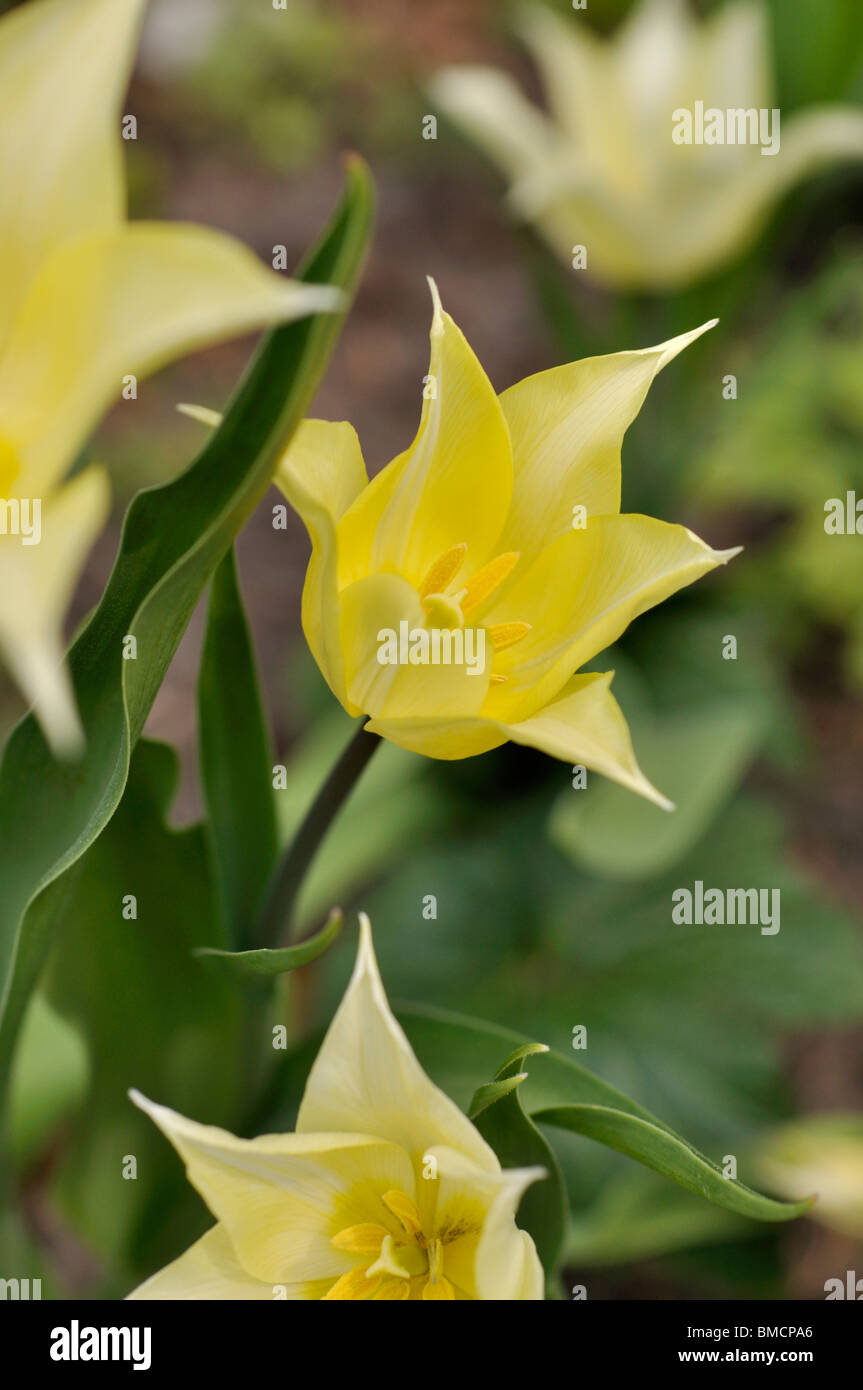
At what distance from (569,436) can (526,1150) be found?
0.30 metres

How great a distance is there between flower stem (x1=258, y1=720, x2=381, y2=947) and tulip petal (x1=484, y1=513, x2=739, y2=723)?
0.25 feet

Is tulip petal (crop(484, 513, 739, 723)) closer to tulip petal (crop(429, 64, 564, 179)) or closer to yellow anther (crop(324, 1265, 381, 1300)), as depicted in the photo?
yellow anther (crop(324, 1265, 381, 1300))

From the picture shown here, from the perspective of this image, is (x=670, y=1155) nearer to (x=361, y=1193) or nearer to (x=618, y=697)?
(x=361, y=1193)

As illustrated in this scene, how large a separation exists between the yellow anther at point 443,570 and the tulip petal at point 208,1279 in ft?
0.92

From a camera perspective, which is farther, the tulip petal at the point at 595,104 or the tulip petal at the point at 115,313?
the tulip petal at the point at 595,104

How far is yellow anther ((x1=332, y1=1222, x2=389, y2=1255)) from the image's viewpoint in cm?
50

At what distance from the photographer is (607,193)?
62.7 inches

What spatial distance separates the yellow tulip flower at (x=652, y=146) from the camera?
160cm

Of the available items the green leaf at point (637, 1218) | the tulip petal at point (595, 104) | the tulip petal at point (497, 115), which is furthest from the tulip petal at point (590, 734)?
the tulip petal at point (595, 104)

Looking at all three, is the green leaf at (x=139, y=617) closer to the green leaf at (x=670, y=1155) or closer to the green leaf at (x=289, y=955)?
the green leaf at (x=289, y=955)

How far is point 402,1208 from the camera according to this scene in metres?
0.50

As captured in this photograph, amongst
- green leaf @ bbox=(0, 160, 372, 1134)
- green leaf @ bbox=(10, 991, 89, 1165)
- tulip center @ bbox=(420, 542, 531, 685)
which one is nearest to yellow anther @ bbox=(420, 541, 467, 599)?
tulip center @ bbox=(420, 542, 531, 685)
